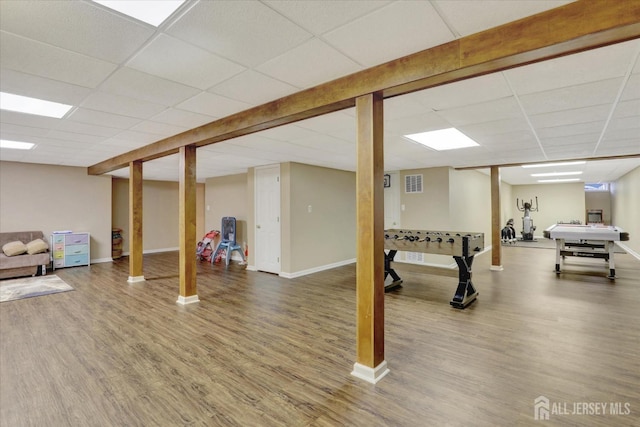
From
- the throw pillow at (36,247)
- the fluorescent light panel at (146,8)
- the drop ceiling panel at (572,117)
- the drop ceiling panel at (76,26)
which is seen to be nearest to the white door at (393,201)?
the drop ceiling panel at (572,117)

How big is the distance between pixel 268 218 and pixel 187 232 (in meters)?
2.26

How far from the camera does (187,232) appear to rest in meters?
4.45

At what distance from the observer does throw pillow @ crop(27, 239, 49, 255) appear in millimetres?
6184

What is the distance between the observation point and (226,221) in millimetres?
7785

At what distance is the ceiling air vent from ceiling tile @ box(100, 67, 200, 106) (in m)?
5.68

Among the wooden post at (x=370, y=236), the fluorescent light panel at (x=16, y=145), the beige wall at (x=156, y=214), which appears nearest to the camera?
the wooden post at (x=370, y=236)

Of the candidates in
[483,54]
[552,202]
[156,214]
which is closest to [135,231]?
[156,214]

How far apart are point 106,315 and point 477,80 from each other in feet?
15.7

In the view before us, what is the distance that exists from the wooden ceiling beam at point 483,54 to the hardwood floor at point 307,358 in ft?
7.19

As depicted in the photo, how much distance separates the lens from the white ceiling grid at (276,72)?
65.7 inches

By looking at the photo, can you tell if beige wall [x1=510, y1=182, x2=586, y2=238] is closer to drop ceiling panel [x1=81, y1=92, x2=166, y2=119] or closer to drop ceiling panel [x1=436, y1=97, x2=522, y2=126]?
drop ceiling panel [x1=436, y1=97, x2=522, y2=126]

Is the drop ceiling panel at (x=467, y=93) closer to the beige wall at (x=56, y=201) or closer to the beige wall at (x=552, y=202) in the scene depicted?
the beige wall at (x=56, y=201)

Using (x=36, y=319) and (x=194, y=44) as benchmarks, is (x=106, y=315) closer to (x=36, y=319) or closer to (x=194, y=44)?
(x=36, y=319)

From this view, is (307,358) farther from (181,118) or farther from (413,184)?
(413,184)
